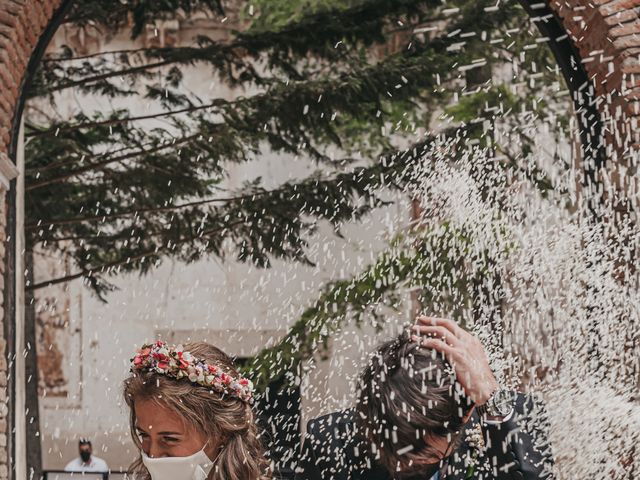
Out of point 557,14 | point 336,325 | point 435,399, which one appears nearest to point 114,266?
point 336,325

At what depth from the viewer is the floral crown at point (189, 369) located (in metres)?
3.05

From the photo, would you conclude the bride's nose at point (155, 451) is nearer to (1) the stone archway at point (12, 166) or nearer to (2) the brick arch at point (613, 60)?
(1) the stone archway at point (12, 166)

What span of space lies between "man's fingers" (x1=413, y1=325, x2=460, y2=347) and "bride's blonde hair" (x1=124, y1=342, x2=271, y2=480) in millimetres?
624

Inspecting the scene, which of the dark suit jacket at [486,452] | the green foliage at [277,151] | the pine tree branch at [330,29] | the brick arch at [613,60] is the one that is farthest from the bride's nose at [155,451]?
the pine tree branch at [330,29]

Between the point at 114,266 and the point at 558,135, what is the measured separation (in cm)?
532

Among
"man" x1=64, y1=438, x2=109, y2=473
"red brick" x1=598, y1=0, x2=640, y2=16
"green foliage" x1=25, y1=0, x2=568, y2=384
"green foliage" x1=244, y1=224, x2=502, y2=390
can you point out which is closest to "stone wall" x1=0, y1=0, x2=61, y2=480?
"red brick" x1=598, y1=0, x2=640, y2=16

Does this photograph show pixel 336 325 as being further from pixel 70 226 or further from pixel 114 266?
pixel 70 226

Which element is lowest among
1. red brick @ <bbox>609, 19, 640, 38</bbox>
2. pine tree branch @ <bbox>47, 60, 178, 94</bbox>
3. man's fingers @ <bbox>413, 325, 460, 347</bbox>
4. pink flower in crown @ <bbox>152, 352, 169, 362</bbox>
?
pink flower in crown @ <bbox>152, 352, 169, 362</bbox>

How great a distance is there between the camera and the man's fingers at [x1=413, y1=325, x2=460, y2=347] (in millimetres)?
2617

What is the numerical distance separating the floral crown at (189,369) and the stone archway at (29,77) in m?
2.71

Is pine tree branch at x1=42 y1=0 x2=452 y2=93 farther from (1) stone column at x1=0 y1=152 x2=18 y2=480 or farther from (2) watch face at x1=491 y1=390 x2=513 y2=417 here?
(2) watch face at x1=491 y1=390 x2=513 y2=417

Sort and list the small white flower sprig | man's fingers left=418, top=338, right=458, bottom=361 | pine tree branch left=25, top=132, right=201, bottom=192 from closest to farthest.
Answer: man's fingers left=418, top=338, right=458, bottom=361, the small white flower sprig, pine tree branch left=25, top=132, right=201, bottom=192

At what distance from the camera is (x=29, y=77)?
19.7 feet

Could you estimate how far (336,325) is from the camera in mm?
9727
